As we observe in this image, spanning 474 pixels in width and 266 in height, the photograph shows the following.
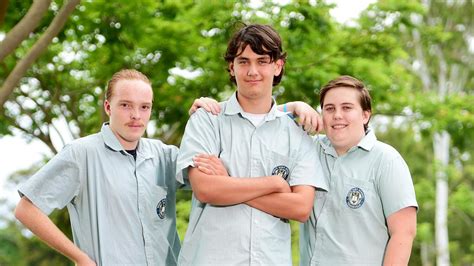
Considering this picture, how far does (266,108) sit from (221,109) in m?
0.23

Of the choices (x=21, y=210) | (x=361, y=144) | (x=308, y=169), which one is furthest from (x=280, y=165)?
(x=21, y=210)

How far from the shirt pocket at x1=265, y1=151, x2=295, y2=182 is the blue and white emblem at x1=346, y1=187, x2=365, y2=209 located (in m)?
0.34

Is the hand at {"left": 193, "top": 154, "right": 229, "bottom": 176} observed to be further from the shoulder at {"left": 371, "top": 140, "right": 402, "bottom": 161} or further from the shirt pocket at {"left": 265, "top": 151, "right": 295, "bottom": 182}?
the shoulder at {"left": 371, "top": 140, "right": 402, "bottom": 161}

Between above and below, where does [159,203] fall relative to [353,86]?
below

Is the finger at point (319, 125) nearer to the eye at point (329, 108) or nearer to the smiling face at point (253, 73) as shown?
the eye at point (329, 108)

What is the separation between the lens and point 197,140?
4004mm

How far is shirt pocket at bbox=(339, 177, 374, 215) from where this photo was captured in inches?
163

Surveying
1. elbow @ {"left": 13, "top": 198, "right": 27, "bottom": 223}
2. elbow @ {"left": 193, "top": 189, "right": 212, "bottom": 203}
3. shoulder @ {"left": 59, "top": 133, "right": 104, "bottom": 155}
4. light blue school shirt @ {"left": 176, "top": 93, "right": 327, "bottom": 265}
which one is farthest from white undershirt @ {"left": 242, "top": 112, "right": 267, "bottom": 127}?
elbow @ {"left": 13, "top": 198, "right": 27, "bottom": 223}

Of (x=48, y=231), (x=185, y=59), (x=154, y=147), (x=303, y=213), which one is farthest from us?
(x=185, y=59)

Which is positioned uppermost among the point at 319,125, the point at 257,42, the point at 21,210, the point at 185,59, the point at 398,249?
the point at 185,59

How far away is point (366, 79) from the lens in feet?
39.6

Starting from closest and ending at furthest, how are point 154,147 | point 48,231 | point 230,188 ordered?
point 230,188
point 48,231
point 154,147

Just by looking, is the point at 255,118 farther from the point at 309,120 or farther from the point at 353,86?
the point at 353,86

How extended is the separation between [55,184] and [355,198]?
1.50 meters
